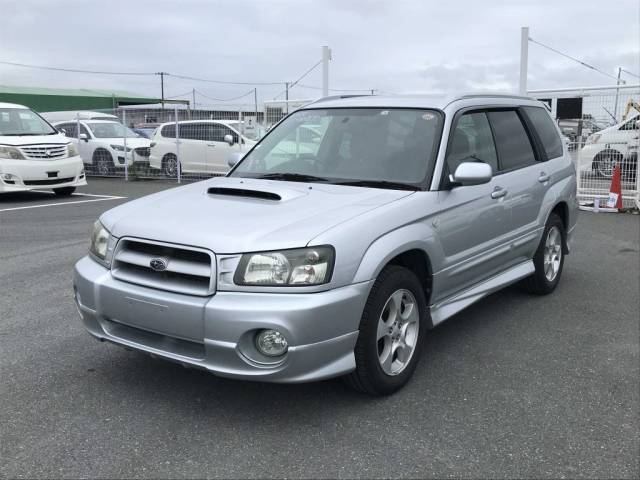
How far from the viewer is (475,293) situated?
177 inches

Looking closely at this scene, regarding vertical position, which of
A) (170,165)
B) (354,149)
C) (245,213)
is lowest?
(170,165)

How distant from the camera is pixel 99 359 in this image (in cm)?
412

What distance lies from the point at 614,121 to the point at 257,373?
33.6ft

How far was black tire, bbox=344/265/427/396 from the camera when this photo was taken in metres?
3.32

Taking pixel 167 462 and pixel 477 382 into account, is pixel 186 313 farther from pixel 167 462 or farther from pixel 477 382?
pixel 477 382

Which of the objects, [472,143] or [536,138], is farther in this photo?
[536,138]

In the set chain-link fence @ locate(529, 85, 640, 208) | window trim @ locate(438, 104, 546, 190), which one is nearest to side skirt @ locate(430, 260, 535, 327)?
window trim @ locate(438, 104, 546, 190)

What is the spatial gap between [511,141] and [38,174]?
32.1 feet

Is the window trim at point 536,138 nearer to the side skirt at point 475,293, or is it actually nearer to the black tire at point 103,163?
the side skirt at point 475,293

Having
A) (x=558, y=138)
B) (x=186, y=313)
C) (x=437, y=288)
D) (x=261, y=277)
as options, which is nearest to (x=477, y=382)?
(x=437, y=288)

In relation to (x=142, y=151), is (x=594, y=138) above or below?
above

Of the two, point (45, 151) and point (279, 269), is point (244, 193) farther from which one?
point (45, 151)

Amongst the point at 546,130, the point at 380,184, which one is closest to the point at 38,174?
the point at 546,130

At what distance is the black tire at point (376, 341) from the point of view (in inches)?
131
